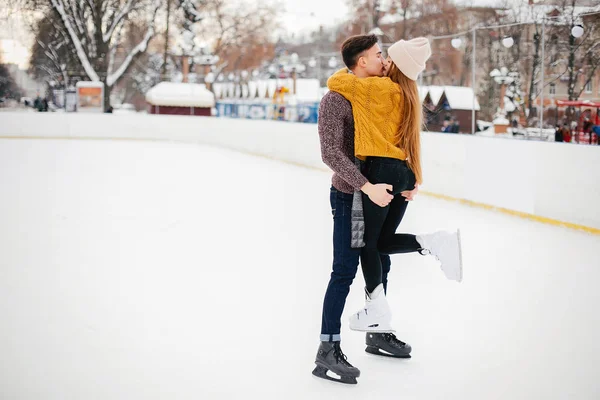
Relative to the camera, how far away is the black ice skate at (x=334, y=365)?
312 centimetres

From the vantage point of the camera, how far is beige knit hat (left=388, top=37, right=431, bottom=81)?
9.93 feet

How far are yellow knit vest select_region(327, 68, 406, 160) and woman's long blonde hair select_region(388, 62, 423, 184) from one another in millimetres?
31

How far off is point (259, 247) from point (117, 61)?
29.5m

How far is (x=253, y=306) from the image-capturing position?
4.35 meters

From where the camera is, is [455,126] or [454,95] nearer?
[455,126]

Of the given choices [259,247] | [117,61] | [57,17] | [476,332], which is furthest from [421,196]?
[117,61]

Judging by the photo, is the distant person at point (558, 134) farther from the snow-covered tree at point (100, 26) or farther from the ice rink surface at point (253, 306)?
the snow-covered tree at point (100, 26)

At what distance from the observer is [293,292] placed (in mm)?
4684

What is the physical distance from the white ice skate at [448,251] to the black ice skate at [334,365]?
0.54 meters

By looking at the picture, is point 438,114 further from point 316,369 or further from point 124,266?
point 316,369

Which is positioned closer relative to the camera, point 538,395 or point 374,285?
point 538,395

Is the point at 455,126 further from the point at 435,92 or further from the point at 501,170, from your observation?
the point at 501,170

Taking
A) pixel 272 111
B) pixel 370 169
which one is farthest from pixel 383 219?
pixel 272 111

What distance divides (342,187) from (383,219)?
0.20 meters
